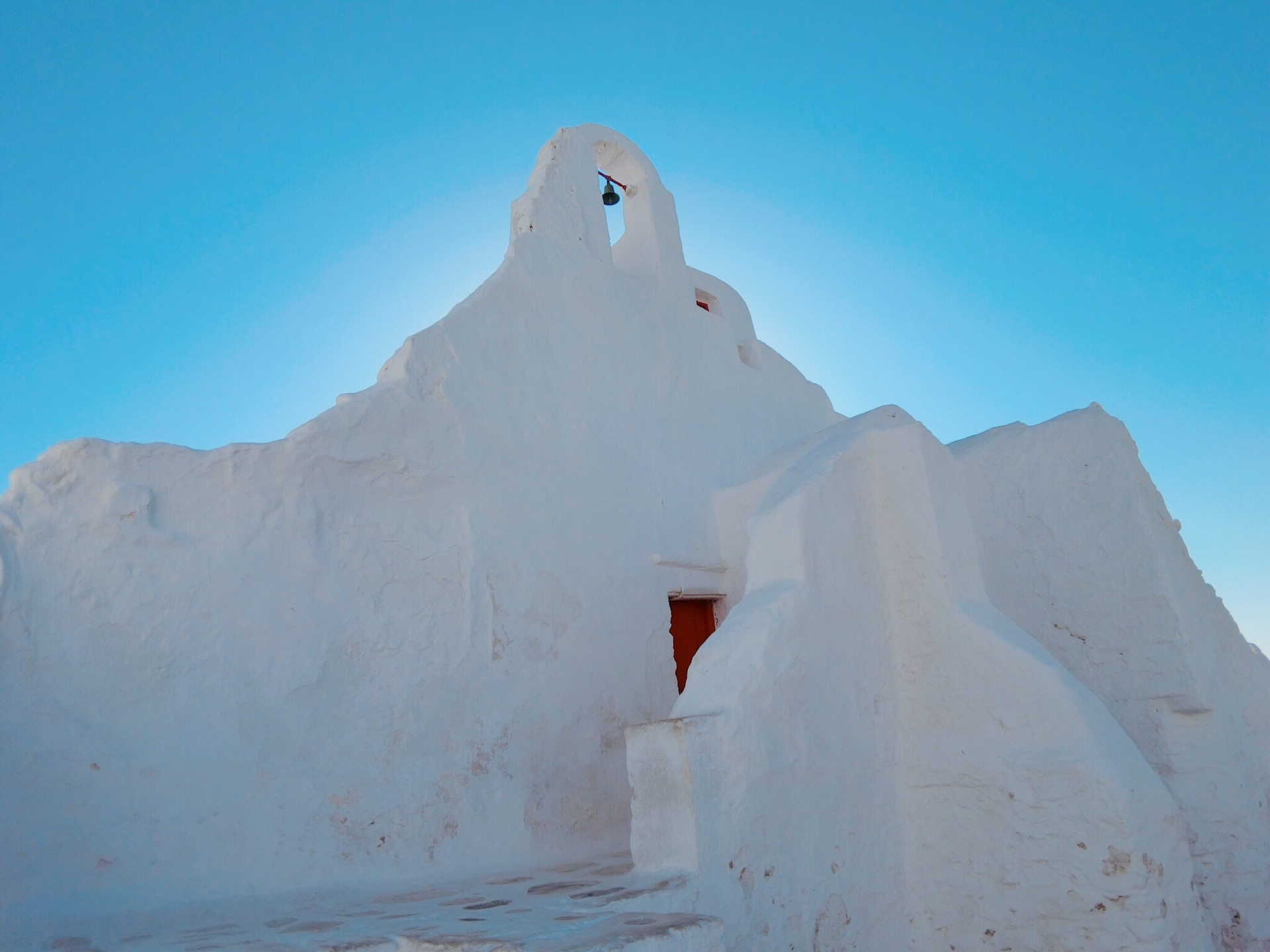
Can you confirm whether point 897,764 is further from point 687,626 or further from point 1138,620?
point 687,626

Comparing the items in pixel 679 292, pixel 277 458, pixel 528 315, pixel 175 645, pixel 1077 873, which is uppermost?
pixel 679 292

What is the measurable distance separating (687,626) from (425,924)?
4.01 meters

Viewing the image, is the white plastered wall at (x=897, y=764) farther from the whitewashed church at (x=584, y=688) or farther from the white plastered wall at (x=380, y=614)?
the white plastered wall at (x=380, y=614)

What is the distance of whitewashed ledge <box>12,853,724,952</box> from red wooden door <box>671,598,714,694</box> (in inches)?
98.7

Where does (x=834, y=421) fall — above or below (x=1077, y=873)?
above

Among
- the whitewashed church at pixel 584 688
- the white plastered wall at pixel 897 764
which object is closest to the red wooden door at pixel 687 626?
the whitewashed church at pixel 584 688

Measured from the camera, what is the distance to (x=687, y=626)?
753cm

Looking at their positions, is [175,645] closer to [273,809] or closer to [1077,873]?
[273,809]

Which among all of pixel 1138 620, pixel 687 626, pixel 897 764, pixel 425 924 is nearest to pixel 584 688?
pixel 687 626

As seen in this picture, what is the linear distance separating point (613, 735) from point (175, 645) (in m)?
2.88

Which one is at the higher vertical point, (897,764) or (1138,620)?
(1138,620)

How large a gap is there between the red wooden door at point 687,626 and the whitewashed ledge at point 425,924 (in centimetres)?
251

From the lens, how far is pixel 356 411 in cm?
566

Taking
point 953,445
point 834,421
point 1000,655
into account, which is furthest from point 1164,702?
point 834,421
